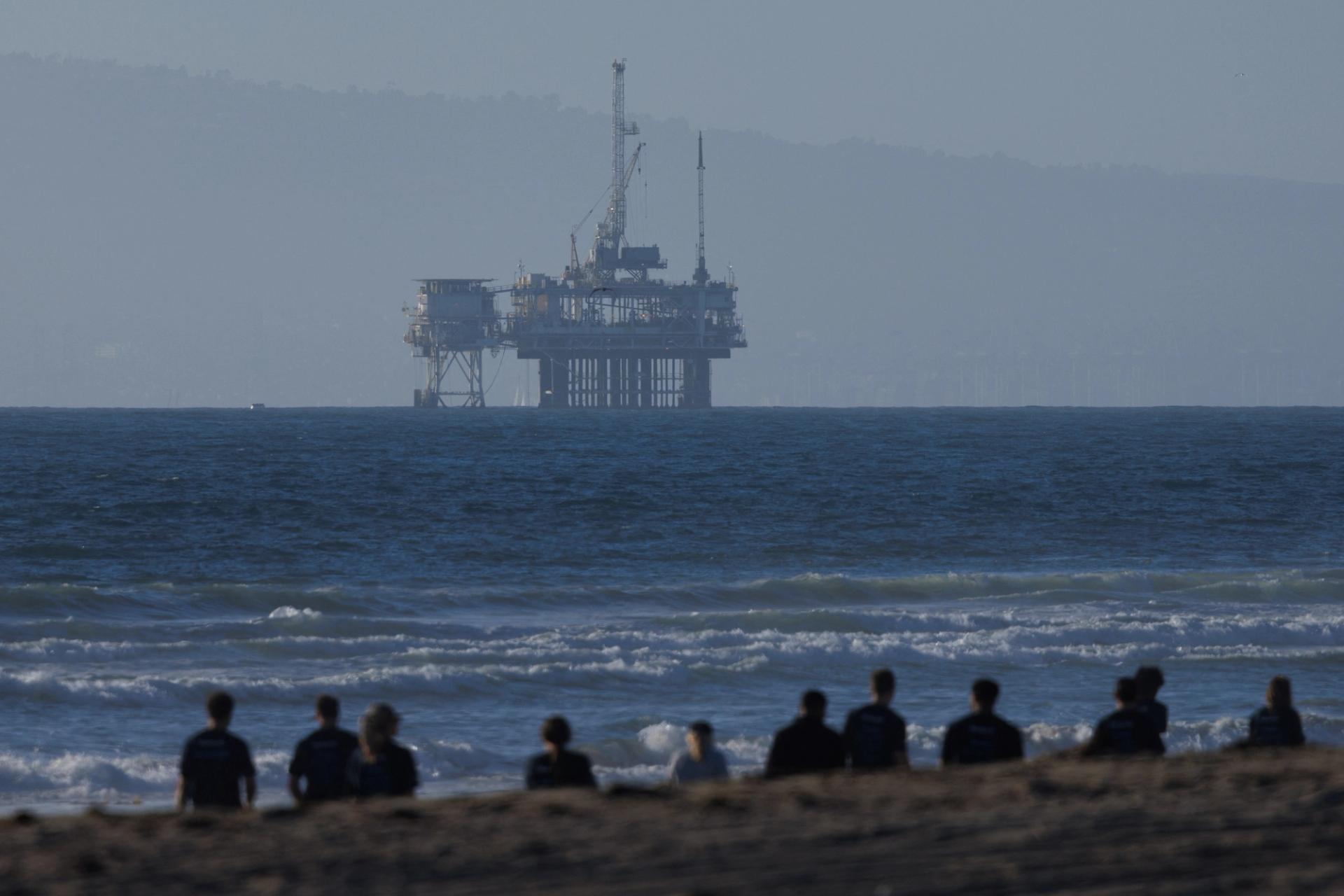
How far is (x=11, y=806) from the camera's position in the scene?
13.2 metres

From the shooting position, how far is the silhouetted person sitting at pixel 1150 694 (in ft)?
33.4

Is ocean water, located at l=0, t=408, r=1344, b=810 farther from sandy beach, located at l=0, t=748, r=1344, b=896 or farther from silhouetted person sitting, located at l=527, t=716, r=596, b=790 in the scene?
sandy beach, located at l=0, t=748, r=1344, b=896

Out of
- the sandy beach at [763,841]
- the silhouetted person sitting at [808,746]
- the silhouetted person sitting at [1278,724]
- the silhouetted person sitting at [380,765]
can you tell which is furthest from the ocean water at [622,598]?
the sandy beach at [763,841]

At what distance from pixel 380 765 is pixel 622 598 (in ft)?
66.1

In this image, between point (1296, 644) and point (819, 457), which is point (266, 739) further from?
point (819, 457)

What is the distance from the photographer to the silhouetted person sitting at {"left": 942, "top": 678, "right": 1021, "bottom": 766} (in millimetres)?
9344

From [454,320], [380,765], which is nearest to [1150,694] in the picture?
[380,765]

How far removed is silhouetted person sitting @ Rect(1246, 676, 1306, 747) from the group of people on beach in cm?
201

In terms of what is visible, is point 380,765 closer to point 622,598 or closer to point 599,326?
point 622,598

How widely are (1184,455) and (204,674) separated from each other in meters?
63.0

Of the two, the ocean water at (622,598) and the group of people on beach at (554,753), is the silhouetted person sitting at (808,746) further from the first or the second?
the ocean water at (622,598)

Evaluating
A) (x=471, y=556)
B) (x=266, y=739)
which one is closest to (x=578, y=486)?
(x=471, y=556)

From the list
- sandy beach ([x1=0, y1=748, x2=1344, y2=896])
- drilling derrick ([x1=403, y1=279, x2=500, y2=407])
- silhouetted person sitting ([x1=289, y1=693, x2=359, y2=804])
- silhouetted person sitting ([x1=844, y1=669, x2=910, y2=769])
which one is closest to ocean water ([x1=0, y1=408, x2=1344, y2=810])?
silhouetted person sitting ([x1=289, y1=693, x2=359, y2=804])

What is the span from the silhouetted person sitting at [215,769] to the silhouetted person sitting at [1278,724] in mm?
6035
